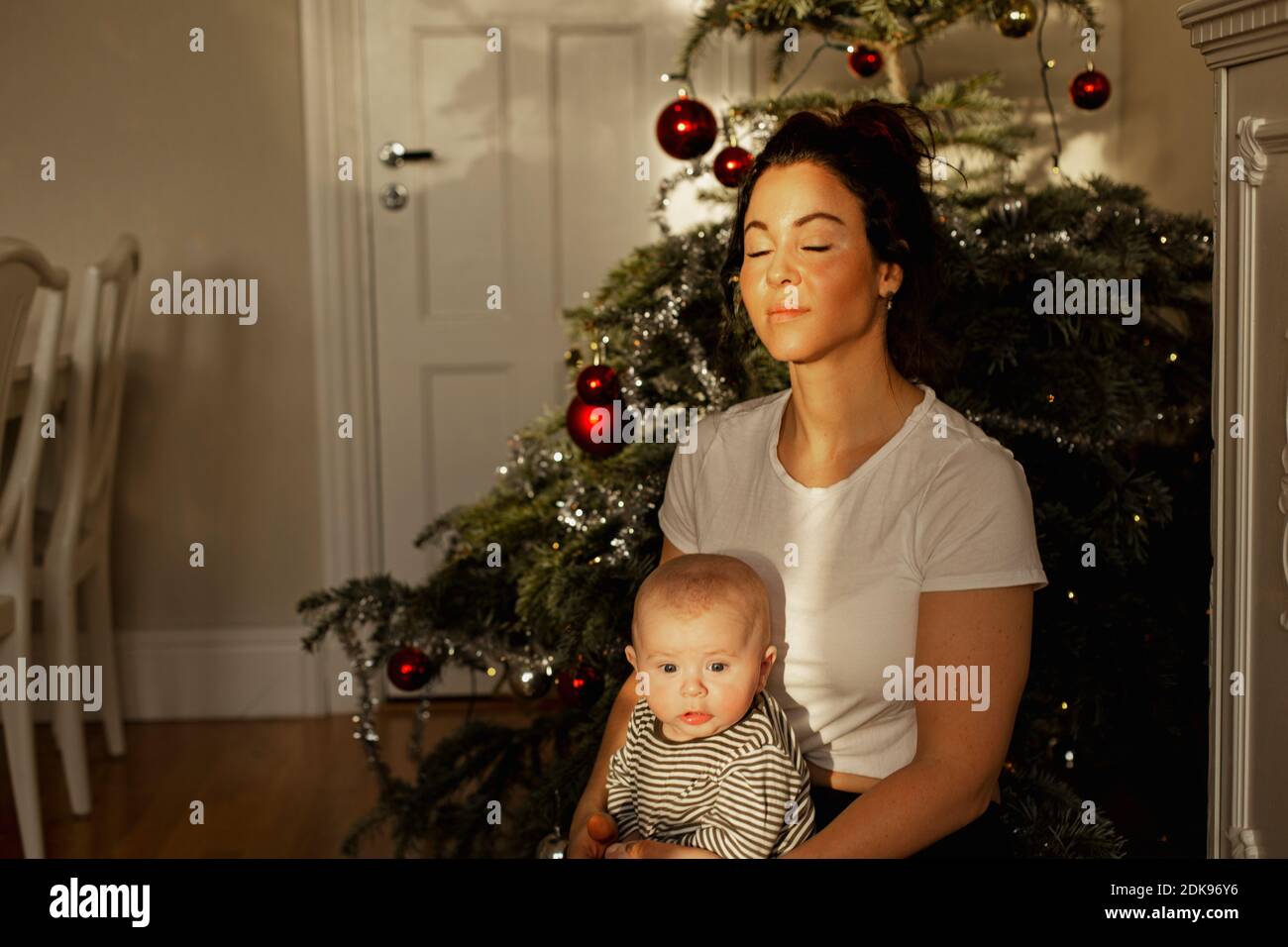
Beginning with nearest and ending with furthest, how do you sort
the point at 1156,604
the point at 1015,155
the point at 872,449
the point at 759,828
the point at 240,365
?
the point at 759,828, the point at 872,449, the point at 1156,604, the point at 1015,155, the point at 240,365

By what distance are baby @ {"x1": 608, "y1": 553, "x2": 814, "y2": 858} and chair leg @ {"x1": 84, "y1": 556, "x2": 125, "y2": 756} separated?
226 cm

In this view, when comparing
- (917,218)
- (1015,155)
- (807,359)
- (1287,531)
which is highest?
Answer: (1015,155)

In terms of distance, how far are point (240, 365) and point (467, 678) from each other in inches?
37.9

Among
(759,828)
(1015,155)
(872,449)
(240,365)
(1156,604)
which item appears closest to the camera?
(759,828)

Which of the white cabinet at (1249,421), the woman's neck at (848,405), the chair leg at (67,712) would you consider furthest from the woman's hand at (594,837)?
the chair leg at (67,712)

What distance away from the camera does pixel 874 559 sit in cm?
131

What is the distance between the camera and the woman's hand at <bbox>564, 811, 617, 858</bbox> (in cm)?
132

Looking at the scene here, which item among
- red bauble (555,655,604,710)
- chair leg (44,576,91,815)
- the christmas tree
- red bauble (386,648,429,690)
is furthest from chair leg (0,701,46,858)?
red bauble (555,655,604,710)

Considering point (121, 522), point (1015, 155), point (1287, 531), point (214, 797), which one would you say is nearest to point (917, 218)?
point (1287, 531)

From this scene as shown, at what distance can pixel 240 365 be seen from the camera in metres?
3.45

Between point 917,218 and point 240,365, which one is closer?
point 917,218

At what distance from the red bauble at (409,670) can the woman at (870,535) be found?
753mm
